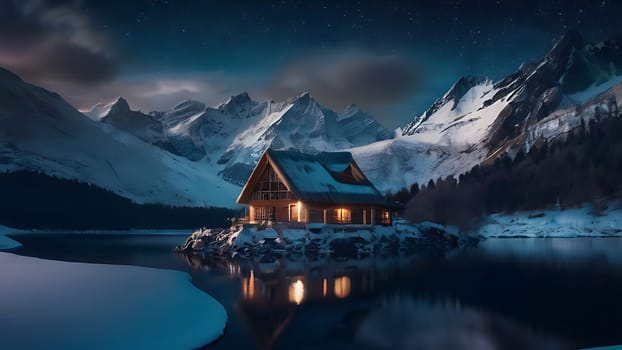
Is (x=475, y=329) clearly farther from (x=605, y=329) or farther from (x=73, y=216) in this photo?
(x=73, y=216)

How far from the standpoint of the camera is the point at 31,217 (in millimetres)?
128750

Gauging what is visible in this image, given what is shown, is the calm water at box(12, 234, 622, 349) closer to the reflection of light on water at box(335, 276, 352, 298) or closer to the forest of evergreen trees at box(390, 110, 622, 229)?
the reflection of light on water at box(335, 276, 352, 298)

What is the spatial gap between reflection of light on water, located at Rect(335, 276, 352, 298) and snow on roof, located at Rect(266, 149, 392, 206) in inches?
973

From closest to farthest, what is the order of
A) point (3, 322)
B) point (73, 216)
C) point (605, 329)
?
point (3, 322) < point (605, 329) < point (73, 216)

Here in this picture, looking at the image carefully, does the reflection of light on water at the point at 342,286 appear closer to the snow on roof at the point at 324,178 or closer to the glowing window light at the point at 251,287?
the glowing window light at the point at 251,287

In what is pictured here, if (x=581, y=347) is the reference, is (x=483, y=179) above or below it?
above

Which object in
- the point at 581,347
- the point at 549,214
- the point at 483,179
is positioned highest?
the point at 483,179

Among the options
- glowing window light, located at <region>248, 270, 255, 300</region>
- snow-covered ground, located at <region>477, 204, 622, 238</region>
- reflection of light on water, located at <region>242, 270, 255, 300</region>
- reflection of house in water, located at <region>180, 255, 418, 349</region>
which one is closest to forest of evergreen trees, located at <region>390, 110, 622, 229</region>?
snow-covered ground, located at <region>477, 204, 622, 238</region>

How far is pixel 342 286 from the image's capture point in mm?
24438

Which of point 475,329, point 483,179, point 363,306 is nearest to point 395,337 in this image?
point 475,329

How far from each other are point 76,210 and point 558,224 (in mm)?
123721

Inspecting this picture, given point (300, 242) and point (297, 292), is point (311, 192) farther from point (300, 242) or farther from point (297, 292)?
point (297, 292)

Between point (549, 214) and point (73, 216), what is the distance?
119 m

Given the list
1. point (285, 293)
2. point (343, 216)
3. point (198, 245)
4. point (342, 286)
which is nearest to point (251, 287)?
point (285, 293)
